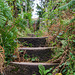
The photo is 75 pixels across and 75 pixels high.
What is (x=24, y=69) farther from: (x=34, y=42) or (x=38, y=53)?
(x=34, y=42)

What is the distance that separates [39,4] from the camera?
39.1ft

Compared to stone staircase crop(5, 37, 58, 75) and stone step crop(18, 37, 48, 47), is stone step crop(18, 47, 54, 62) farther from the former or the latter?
stone step crop(18, 37, 48, 47)

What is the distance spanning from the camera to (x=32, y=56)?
7.41 feet

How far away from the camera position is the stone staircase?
71.1 inches

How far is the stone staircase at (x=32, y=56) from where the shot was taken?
5.93 ft

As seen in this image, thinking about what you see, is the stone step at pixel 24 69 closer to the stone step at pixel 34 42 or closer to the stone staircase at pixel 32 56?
the stone staircase at pixel 32 56

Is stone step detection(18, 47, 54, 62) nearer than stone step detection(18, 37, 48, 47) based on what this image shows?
Yes

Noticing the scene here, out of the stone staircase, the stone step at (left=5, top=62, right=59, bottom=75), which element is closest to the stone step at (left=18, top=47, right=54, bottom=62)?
the stone staircase

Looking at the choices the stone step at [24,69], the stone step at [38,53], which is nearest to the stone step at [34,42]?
the stone step at [38,53]

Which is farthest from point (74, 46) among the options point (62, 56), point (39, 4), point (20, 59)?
point (39, 4)

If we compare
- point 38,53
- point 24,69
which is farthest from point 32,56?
point 24,69

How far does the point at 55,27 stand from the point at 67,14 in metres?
0.48

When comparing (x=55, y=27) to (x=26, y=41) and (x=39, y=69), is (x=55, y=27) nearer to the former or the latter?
(x=26, y=41)

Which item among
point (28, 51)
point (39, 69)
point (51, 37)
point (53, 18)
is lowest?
point (39, 69)
